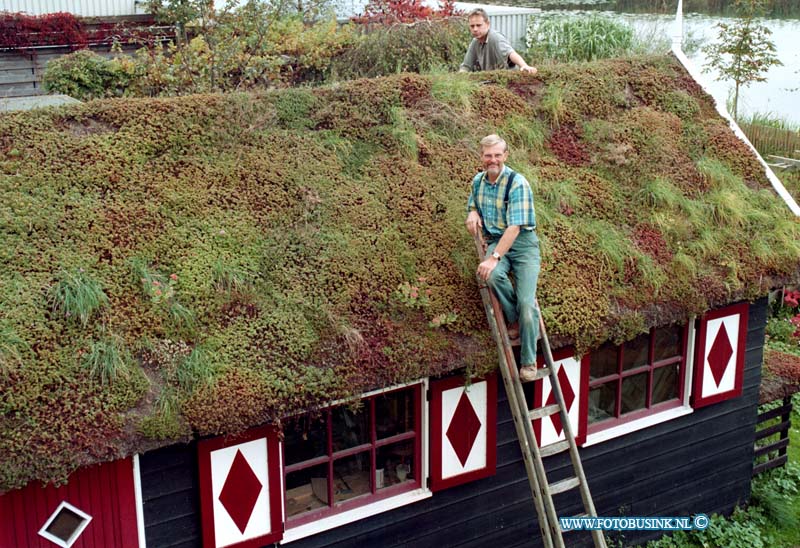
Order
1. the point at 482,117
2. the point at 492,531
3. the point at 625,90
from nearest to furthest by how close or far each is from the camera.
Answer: the point at 492,531
the point at 482,117
the point at 625,90

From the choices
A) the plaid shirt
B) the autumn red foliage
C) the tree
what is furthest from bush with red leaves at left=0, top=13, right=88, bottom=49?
the tree

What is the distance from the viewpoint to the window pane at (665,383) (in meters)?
9.13

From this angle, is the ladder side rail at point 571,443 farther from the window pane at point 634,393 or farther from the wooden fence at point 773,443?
the wooden fence at point 773,443

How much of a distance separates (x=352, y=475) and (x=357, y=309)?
1535 millimetres

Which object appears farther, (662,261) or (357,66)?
(357,66)

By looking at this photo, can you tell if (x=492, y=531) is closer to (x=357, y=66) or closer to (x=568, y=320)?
(x=568, y=320)

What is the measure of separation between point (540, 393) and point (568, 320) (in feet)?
2.96

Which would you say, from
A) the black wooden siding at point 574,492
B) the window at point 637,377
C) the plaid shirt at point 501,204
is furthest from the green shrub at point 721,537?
the plaid shirt at point 501,204

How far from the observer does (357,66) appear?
1343 cm

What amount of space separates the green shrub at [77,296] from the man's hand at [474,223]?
2887mm

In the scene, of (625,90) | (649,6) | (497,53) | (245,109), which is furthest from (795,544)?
(649,6)

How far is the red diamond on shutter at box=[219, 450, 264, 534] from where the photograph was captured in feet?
20.9

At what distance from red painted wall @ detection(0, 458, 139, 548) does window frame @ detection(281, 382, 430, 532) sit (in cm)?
118

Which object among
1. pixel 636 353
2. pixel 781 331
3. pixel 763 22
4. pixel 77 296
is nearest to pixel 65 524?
pixel 77 296
